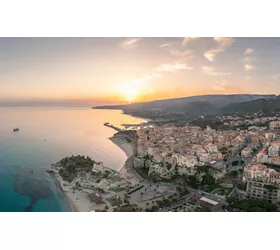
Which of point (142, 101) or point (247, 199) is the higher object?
point (142, 101)

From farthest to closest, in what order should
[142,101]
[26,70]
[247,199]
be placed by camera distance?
[142,101] < [26,70] < [247,199]

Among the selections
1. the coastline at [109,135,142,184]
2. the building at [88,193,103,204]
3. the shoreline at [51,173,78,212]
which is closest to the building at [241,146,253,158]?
the coastline at [109,135,142,184]

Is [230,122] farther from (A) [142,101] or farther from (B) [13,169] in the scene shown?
(B) [13,169]

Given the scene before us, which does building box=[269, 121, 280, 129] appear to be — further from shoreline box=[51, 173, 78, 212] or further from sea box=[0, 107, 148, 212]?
shoreline box=[51, 173, 78, 212]

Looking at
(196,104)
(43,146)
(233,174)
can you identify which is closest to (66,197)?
(43,146)

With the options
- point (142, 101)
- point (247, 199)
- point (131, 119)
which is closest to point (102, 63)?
point (142, 101)

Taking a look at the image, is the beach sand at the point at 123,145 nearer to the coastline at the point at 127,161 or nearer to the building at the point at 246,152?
the coastline at the point at 127,161

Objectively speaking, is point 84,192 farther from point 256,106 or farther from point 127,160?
point 256,106

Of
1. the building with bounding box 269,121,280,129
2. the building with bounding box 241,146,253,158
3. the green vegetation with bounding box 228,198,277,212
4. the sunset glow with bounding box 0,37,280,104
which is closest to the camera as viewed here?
the green vegetation with bounding box 228,198,277,212
